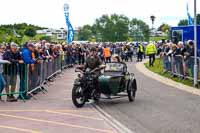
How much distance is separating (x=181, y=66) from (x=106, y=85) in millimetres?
9021

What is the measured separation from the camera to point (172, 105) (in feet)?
50.9

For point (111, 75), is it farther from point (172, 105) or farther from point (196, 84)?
point (196, 84)

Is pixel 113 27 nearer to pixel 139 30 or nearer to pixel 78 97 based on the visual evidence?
pixel 139 30

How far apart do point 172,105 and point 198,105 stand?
73 cm

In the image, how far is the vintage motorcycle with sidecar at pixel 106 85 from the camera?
51.0 feet

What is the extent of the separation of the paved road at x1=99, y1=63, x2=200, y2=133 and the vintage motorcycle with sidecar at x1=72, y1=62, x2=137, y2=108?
12.3 inches

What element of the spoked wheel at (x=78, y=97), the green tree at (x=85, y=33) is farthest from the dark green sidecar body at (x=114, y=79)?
the green tree at (x=85, y=33)

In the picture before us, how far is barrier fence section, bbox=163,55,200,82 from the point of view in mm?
22341

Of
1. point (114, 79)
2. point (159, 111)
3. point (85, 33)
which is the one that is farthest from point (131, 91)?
point (85, 33)

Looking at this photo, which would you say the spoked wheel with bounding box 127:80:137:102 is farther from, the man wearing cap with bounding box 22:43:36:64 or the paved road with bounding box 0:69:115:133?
the man wearing cap with bounding box 22:43:36:64

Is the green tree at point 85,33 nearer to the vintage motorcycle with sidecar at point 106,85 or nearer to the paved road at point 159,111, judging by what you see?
the paved road at point 159,111

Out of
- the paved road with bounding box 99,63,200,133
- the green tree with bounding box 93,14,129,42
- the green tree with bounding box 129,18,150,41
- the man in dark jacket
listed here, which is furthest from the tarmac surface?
the green tree with bounding box 93,14,129,42

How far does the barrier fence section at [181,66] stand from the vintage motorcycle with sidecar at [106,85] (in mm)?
5340

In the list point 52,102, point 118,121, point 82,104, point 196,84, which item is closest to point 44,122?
point 118,121
